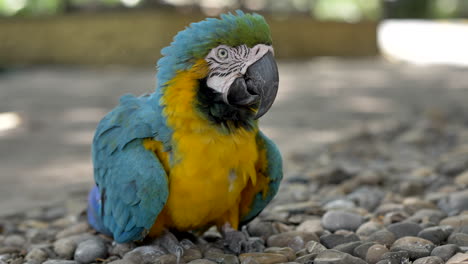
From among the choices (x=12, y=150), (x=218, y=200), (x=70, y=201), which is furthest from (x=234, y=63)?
(x=12, y=150)

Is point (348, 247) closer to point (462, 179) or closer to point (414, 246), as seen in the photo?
point (414, 246)

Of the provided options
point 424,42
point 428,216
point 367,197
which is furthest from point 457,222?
point 424,42

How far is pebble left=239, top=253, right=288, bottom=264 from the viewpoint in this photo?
2.01 m

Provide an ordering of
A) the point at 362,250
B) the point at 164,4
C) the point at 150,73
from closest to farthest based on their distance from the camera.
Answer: the point at 362,250
the point at 150,73
the point at 164,4

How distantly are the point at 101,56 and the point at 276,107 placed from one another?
17.2ft

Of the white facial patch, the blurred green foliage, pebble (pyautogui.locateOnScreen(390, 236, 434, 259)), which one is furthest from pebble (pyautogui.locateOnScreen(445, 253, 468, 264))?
the blurred green foliage

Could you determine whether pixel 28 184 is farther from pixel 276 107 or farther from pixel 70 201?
pixel 276 107

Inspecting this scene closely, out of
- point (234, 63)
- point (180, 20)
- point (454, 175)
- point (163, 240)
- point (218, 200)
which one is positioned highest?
point (180, 20)

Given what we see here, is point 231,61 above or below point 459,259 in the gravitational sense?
above

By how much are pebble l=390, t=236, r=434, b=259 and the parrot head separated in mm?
709

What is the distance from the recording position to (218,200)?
2100mm

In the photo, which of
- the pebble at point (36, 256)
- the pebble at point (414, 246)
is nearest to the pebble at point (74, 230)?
the pebble at point (36, 256)

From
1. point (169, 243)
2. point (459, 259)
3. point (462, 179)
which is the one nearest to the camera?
point (459, 259)

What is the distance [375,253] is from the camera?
197cm
